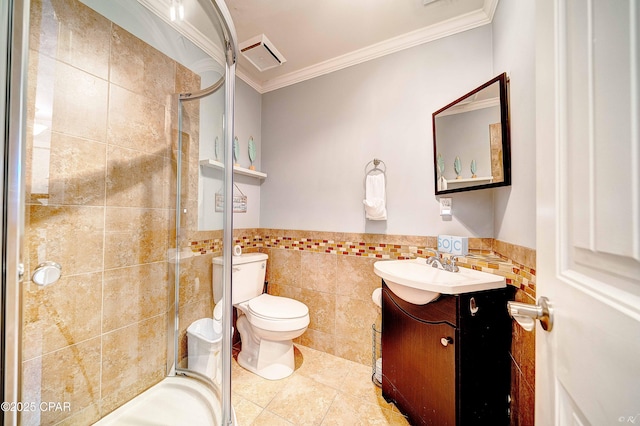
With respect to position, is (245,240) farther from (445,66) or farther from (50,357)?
(445,66)

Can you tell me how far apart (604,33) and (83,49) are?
1589 mm

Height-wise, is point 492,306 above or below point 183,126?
below

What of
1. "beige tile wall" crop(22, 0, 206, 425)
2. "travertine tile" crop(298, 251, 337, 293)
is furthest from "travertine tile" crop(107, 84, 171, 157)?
"travertine tile" crop(298, 251, 337, 293)

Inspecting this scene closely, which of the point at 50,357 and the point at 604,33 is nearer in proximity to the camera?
the point at 604,33

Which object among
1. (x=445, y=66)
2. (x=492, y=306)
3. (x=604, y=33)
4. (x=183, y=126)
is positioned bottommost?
(x=492, y=306)

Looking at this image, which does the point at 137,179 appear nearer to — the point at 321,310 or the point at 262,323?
the point at 262,323

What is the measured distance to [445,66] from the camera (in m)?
1.48

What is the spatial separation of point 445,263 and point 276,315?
107cm

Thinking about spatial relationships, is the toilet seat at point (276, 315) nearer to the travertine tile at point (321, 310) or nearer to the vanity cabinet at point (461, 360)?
the travertine tile at point (321, 310)

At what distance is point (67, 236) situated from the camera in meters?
0.92

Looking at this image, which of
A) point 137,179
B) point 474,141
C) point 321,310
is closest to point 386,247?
point 321,310

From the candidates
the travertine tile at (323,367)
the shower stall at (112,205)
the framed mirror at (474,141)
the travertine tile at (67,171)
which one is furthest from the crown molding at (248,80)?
the travertine tile at (323,367)

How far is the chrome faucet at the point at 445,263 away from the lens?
119cm

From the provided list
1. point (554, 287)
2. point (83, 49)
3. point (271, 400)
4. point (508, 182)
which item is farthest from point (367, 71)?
point (271, 400)
